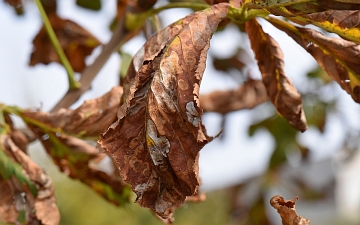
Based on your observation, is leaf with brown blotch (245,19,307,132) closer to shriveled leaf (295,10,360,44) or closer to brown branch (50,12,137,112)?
shriveled leaf (295,10,360,44)

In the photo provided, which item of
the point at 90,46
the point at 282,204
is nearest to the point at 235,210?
the point at 90,46

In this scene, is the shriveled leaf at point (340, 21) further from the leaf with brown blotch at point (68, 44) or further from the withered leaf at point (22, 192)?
the leaf with brown blotch at point (68, 44)

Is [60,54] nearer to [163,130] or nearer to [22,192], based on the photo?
[22,192]

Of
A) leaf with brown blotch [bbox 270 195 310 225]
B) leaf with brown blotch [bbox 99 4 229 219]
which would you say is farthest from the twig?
leaf with brown blotch [bbox 270 195 310 225]

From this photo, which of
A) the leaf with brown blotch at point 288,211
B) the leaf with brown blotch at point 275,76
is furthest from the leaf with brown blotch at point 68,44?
the leaf with brown blotch at point 288,211

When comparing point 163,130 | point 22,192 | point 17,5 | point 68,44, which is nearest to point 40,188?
point 22,192

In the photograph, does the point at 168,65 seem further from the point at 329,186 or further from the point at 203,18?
the point at 329,186
